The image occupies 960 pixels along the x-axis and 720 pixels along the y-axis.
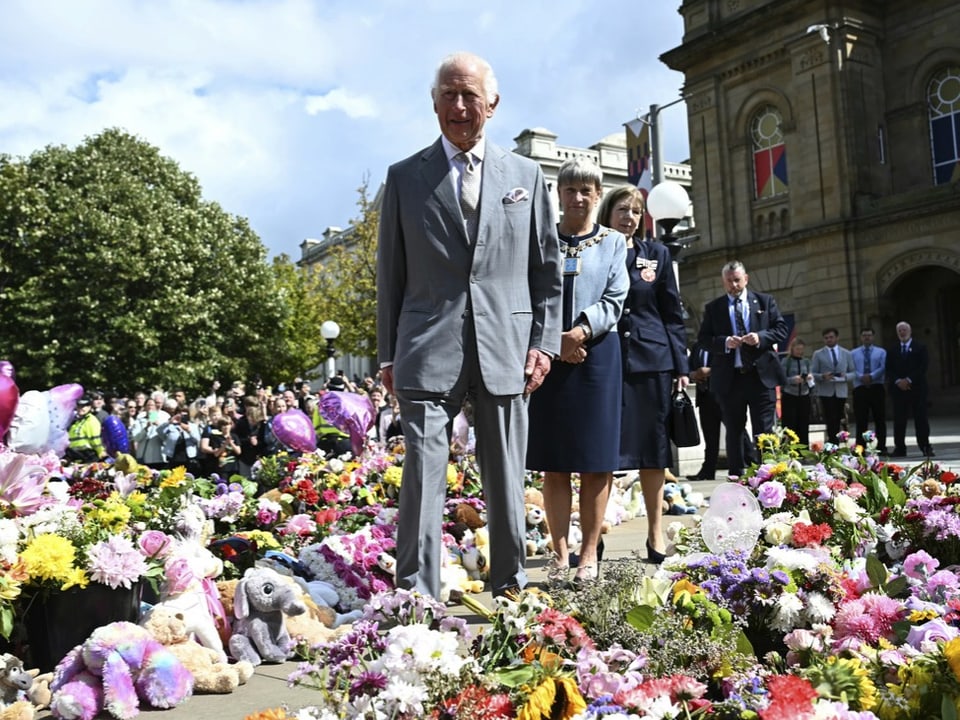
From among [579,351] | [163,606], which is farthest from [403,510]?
[579,351]

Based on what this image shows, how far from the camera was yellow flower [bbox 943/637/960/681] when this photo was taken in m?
2.22

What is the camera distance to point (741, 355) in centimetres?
786

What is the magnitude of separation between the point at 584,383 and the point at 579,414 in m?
0.15

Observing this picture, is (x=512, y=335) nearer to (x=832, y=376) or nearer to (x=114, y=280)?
(x=832, y=376)

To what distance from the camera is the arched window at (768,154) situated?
100.0 ft

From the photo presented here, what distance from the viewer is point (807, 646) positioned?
8.95 feet

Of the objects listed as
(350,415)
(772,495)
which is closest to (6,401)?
(772,495)

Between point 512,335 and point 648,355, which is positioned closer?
point 512,335

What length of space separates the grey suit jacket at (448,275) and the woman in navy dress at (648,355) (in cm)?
162

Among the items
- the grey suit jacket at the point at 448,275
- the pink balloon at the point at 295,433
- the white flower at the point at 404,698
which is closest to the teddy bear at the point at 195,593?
the grey suit jacket at the point at 448,275

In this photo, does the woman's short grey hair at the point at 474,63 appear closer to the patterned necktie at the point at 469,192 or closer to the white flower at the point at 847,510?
the patterned necktie at the point at 469,192

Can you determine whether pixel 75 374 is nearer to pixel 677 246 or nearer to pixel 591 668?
pixel 677 246

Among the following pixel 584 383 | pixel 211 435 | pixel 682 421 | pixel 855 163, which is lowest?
pixel 682 421

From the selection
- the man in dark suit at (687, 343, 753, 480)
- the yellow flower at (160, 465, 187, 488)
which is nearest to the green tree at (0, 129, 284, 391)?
the man in dark suit at (687, 343, 753, 480)
